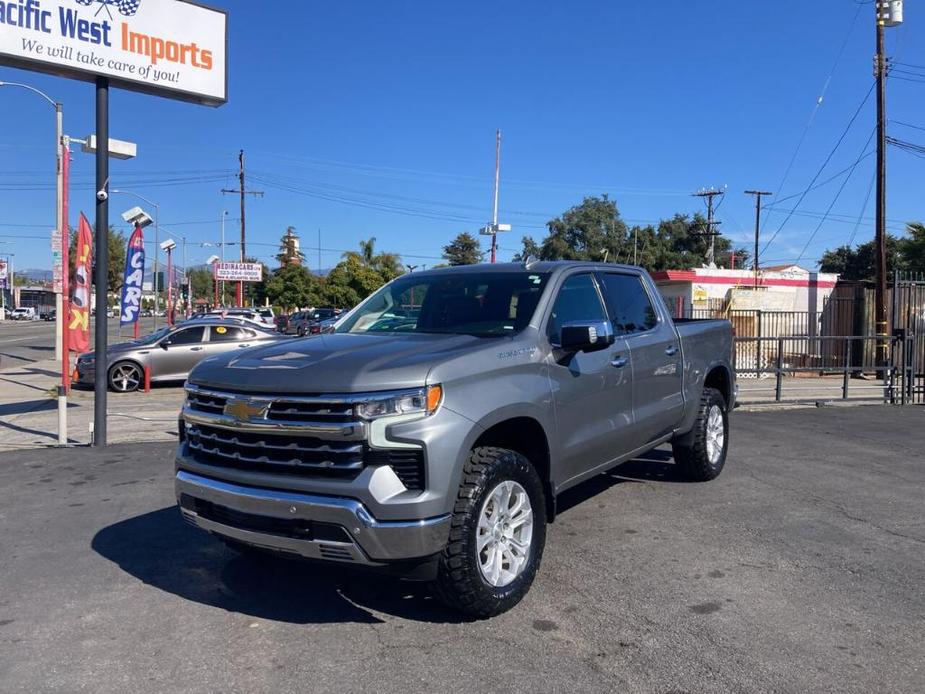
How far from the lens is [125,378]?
53.1 ft

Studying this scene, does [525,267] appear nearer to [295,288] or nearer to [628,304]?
[628,304]

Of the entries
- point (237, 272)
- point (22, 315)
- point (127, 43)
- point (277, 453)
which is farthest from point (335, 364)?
point (22, 315)

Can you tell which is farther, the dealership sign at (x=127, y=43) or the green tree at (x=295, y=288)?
the green tree at (x=295, y=288)

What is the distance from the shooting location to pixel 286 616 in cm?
424

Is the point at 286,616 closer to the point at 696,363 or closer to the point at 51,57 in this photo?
the point at 696,363

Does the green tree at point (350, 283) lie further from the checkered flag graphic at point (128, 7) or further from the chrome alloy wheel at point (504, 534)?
the chrome alloy wheel at point (504, 534)

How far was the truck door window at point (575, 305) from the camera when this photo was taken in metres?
4.93

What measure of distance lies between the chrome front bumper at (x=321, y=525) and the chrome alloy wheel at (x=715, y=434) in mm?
4129

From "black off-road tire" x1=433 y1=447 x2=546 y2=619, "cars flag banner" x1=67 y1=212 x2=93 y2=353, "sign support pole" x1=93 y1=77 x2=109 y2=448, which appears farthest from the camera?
"cars flag banner" x1=67 y1=212 x2=93 y2=353

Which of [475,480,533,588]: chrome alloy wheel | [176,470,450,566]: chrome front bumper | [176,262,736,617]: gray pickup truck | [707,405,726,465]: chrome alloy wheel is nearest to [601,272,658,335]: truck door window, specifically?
[176,262,736,617]: gray pickup truck

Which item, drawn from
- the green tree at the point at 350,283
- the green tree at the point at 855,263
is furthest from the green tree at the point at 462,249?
the green tree at the point at 855,263

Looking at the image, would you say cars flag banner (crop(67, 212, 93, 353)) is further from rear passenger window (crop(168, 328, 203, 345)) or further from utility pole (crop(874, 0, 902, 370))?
utility pole (crop(874, 0, 902, 370))

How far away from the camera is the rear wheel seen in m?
16.1

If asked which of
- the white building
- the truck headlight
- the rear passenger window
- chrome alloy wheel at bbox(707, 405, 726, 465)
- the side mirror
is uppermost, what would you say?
the white building
